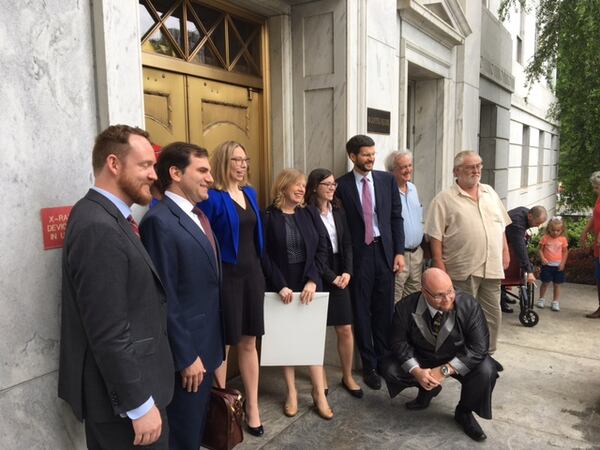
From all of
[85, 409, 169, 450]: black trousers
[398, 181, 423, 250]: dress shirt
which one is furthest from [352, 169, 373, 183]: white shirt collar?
[85, 409, 169, 450]: black trousers

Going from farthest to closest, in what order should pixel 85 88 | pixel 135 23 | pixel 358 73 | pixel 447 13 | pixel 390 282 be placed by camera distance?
1. pixel 447 13
2. pixel 358 73
3. pixel 390 282
4. pixel 135 23
5. pixel 85 88

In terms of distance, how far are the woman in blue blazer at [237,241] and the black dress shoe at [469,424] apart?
156 centimetres

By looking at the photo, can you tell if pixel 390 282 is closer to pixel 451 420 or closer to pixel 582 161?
pixel 451 420

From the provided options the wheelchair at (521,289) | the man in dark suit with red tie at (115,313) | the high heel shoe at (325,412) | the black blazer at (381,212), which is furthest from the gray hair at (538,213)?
the man in dark suit with red tie at (115,313)

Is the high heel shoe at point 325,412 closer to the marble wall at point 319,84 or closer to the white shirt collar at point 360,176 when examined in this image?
the white shirt collar at point 360,176

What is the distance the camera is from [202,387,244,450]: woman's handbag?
2.60 m

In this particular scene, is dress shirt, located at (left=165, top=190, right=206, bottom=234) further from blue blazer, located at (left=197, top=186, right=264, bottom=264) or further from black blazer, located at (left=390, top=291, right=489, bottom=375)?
black blazer, located at (left=390, top=291, right=489, bottom=375)

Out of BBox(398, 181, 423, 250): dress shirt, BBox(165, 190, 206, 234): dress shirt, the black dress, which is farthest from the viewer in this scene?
BBox(398, 181, 423, 250): dress shirt

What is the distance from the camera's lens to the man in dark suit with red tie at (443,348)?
134 inches

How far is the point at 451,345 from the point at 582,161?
24.3ft

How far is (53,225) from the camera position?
2242 millimetres

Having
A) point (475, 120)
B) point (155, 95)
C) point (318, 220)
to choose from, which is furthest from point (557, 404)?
point (475, 120)

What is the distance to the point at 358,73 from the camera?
4582mm

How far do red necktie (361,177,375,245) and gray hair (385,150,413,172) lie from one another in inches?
27.1
